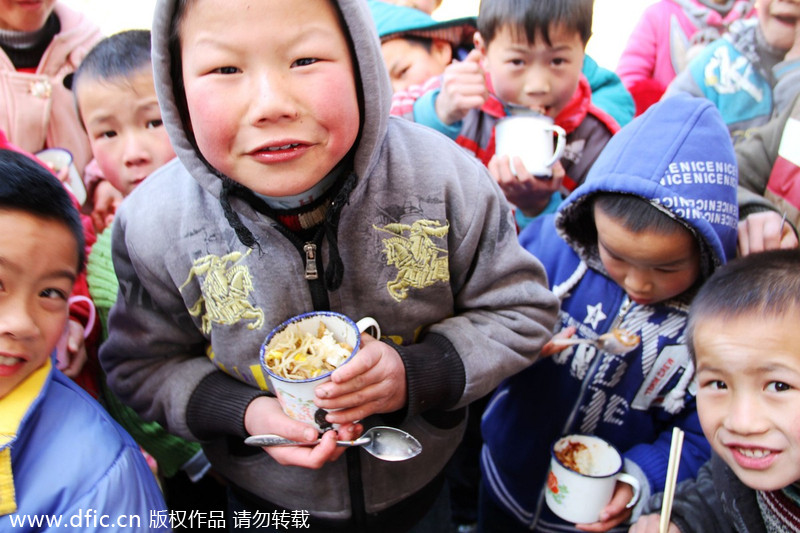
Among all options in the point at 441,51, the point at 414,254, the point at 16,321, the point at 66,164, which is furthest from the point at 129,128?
the point at 441,51

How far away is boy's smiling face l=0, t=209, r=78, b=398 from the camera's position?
1025 millimetres

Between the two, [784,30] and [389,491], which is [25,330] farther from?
[784,30]

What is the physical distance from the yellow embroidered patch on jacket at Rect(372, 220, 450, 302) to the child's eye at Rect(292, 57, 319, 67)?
34cm

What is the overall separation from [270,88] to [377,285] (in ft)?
1.48

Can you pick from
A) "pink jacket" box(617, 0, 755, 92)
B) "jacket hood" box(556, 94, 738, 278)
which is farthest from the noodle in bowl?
"pink jacket" box(617, 0, 755, 92)

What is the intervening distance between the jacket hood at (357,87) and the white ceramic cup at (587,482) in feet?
3.12

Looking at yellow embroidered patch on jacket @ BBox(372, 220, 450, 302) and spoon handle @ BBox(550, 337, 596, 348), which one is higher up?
yellow embroidered patch on jacket @ BBox(372, 220, 450, 302)

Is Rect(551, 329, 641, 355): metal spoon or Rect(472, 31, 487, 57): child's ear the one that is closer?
Rect(551, 329, 641, 355): metal spoon

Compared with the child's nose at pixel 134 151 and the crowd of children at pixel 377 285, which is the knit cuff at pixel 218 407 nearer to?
the crowd of children at pixel 377 285

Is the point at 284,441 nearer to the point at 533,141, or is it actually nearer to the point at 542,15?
the point at 533,141

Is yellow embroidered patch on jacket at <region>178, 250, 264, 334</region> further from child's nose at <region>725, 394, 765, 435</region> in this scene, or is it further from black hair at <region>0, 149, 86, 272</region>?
child's nose at <region>725, 394, 765, 435</region>

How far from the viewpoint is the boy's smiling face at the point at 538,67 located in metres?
1.80

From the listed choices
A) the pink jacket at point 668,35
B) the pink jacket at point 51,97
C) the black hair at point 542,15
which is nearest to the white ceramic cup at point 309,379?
the black hair at point 542,15

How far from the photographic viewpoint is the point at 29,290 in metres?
1.06
